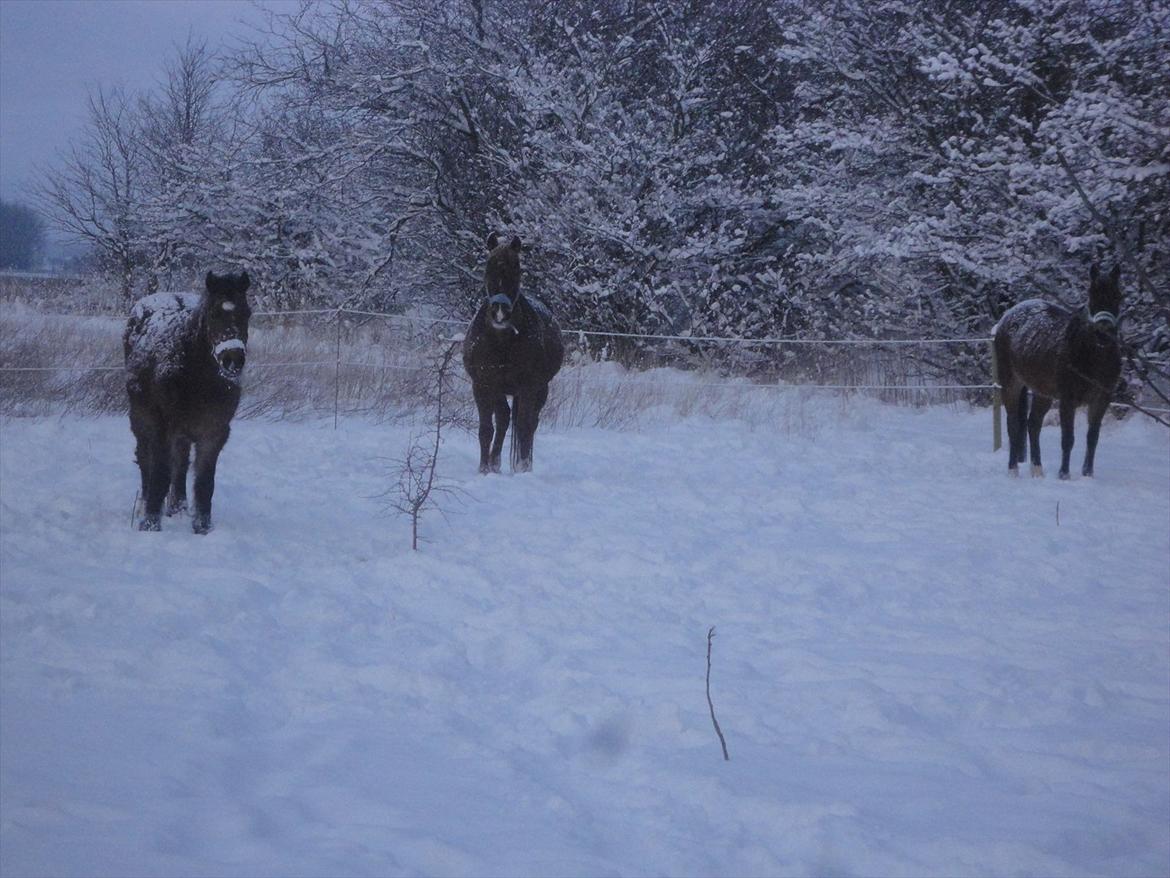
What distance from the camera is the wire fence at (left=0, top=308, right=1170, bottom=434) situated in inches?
473

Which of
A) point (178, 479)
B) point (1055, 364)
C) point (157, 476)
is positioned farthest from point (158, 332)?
point (1055, 364)

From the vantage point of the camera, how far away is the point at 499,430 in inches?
345

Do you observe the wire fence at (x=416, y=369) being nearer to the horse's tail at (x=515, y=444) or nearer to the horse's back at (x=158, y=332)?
the horse's tail at (x=515, y=444)

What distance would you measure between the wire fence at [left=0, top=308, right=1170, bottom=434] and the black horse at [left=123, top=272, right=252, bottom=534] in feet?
15.5

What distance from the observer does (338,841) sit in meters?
2.59

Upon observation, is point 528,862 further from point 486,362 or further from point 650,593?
point 486,362

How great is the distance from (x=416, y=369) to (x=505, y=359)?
4851mm

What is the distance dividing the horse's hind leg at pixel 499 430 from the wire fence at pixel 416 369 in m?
2.17

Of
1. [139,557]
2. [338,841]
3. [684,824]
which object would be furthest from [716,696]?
[139,557]

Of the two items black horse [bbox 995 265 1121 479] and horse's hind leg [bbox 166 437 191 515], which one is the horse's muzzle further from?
black horse [bbox 995 265 1121 479]

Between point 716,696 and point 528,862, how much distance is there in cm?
138

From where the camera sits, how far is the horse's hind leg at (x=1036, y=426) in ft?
31.9

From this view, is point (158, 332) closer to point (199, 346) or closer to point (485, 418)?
point (199, 346)

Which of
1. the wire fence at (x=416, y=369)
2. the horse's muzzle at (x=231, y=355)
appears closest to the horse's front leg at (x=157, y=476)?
the horse's muzzle at (x=231, y=355)
